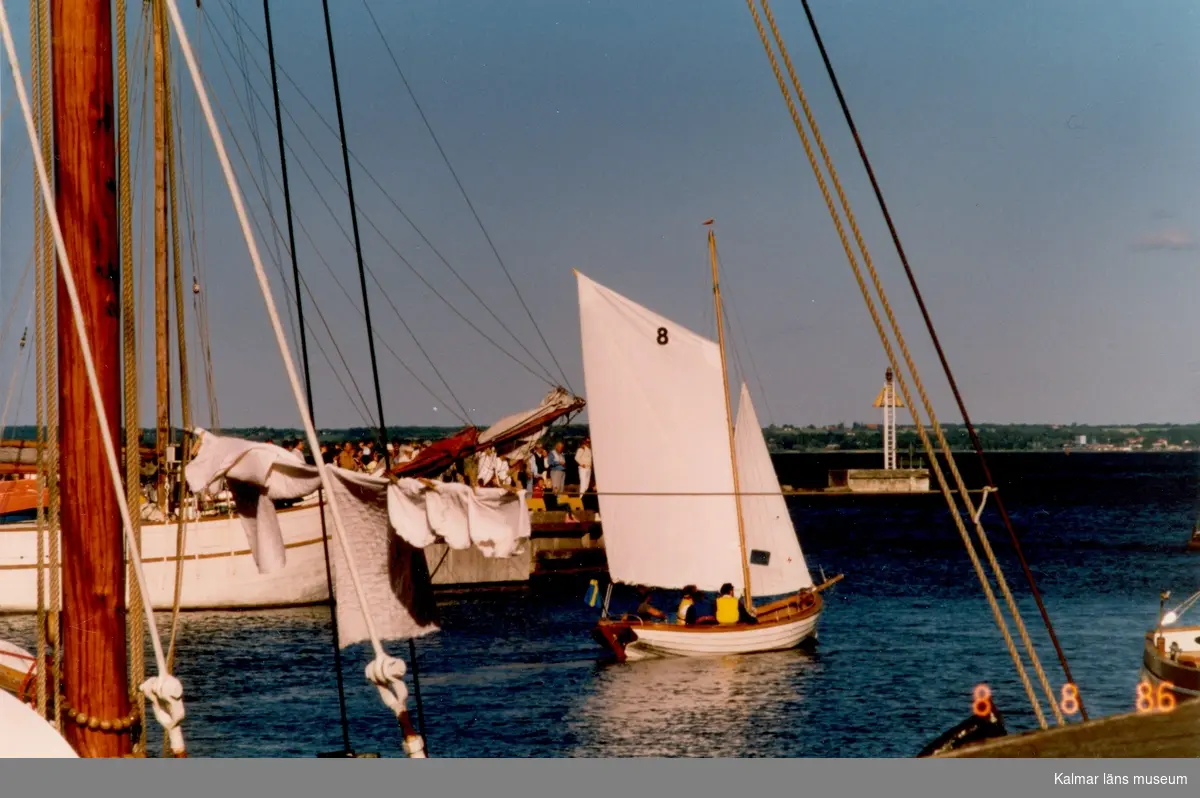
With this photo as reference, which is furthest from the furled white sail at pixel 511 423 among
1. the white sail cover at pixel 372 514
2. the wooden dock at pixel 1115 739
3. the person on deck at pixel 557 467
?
the person on deck at pixel 557 467

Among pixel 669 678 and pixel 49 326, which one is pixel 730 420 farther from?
pixel 49 326

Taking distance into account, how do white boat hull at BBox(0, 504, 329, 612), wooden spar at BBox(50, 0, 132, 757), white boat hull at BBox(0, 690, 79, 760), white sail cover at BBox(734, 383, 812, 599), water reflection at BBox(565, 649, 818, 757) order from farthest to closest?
white boat hull at BBox(0, 504, 329, 612) → white sail cover at BBox(734, 383, 812, 599) → water reflection at BBox(565, 649, 818, 757) → wooden spar at BBox(50, 0, 132, 757) → white boat hull at BBox(0, 690, 79, 760)

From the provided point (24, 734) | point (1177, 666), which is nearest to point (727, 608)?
point (1177, 666)

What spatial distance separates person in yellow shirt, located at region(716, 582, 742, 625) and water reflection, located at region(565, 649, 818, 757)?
60 centimetres

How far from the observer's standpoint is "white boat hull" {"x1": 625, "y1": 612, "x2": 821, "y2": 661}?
2245cm

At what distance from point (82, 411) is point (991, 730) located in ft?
13.2

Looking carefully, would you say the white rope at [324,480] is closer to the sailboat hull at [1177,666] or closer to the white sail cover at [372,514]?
the white sail cover at [372,514]

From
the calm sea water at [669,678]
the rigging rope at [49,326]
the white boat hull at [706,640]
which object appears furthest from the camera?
the white boat hull at [706,640]

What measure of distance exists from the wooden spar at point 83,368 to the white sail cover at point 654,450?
17.9 meters

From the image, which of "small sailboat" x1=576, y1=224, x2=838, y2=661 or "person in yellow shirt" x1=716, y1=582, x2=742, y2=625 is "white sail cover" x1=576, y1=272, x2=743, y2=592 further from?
"person in yellow shirt" x1=716, y1=582, x2=742, y2=625

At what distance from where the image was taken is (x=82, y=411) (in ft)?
19.9

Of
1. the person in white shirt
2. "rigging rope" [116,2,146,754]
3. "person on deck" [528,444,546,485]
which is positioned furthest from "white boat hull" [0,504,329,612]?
"rigging rope" [116,2,146,754]

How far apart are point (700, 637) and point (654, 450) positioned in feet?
12.2

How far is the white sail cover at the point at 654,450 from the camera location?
2425 cm
